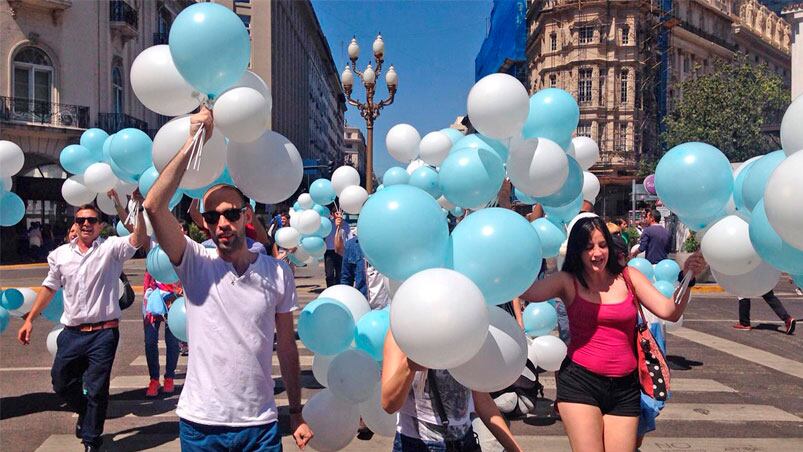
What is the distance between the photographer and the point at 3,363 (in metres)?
7.69

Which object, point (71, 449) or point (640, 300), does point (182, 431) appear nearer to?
point (640, 300)

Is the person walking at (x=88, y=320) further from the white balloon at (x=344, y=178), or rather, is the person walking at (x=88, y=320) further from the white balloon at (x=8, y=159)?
the white balloon at (x=344, y=178)

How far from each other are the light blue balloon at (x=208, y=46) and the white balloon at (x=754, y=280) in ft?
8.38

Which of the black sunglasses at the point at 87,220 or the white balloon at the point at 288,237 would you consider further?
the white balloon at the point at 288,237

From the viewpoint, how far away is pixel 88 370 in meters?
4.46

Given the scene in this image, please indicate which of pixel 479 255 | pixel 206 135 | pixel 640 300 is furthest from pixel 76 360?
pixel 640 300

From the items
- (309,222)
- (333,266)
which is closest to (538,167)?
(309,222)

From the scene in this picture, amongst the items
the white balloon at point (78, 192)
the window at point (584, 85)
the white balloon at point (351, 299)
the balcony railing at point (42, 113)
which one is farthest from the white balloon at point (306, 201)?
the window at point (584, 85)

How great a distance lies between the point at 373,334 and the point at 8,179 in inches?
157

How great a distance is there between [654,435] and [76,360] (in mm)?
4448

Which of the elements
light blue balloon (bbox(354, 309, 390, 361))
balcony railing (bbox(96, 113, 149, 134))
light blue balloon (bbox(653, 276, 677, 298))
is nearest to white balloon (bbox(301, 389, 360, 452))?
light blue balloon (bbox(354, 309, 390, 361))

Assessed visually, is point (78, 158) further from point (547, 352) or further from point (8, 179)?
point (547, 352)

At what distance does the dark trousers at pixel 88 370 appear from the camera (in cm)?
440

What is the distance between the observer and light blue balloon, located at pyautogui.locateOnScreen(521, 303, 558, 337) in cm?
521
